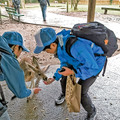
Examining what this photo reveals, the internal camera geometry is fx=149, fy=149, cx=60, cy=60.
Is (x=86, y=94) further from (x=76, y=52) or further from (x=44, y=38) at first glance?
(x=44, y=38)

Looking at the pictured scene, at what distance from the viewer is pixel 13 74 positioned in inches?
44.9

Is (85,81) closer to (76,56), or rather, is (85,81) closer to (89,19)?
(76,56)

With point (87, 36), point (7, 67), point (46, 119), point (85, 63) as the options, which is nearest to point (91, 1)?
point (87, 36)

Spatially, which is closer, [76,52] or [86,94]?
[76,52]

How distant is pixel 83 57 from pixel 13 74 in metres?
0.69

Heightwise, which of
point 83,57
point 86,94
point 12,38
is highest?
point 12,38

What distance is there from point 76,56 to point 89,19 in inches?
99.6

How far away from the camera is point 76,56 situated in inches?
58.8

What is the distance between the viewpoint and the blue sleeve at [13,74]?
1.08m

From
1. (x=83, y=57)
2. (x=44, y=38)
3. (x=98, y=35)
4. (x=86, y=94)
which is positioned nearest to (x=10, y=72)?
(x=44, y=38)

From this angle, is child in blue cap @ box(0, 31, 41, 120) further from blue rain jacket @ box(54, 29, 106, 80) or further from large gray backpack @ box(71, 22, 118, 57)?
large gray backpack @ box(71, 22, 118, 57)

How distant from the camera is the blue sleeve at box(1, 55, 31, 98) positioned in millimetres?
1084

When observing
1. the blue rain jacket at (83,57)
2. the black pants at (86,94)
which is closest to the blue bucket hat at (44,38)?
the blue rain jacket at (83,57)

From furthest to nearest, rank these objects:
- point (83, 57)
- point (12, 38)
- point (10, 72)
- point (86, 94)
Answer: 1. point (86, 94)
2. point (12, 38)
3. point (83, 57)
4. point (10, 72)
